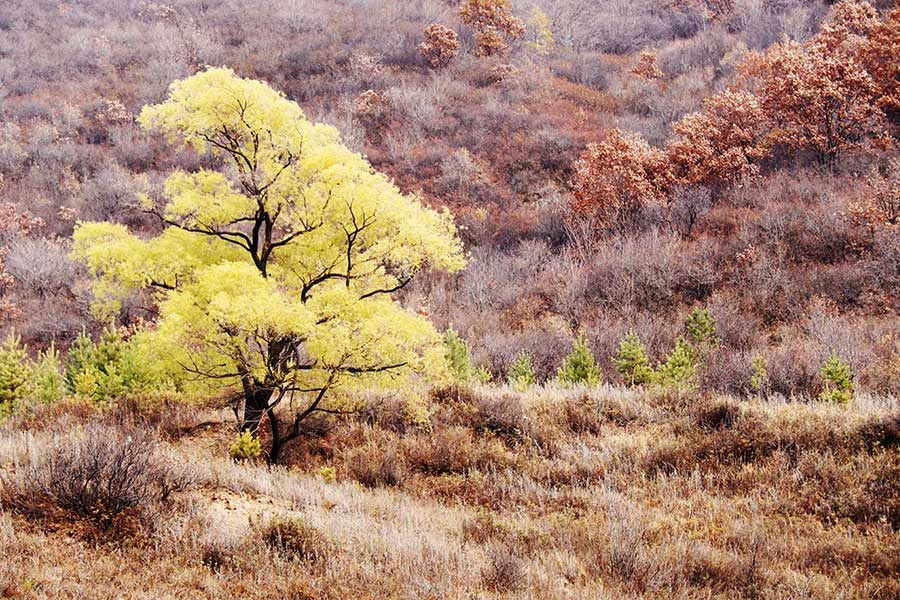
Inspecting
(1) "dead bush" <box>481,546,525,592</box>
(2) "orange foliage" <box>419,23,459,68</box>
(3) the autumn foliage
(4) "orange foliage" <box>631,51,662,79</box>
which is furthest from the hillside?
(2) "orange foliage" <box>419,23,459,68</box>

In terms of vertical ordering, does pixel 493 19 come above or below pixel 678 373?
above

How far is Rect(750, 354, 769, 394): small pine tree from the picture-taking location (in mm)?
12438

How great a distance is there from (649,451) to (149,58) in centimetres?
4308

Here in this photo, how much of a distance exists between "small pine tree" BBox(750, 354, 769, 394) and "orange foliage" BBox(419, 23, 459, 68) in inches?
1268

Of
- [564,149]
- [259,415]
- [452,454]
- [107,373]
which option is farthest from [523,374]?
[564,149]

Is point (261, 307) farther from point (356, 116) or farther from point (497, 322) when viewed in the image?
point (356, 116)

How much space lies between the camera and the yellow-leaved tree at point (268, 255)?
28.2 ft

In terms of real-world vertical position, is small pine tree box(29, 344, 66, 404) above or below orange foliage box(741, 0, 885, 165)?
below

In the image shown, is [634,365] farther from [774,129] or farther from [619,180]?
[774,129]

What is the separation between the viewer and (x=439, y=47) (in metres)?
40.4

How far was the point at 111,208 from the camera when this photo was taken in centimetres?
2922

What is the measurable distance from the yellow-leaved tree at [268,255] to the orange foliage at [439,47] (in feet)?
107

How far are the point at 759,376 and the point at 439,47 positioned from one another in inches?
1321

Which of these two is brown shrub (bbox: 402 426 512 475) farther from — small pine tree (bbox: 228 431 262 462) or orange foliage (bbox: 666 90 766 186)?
orange foliage (bbox: 666 90 766 186)
